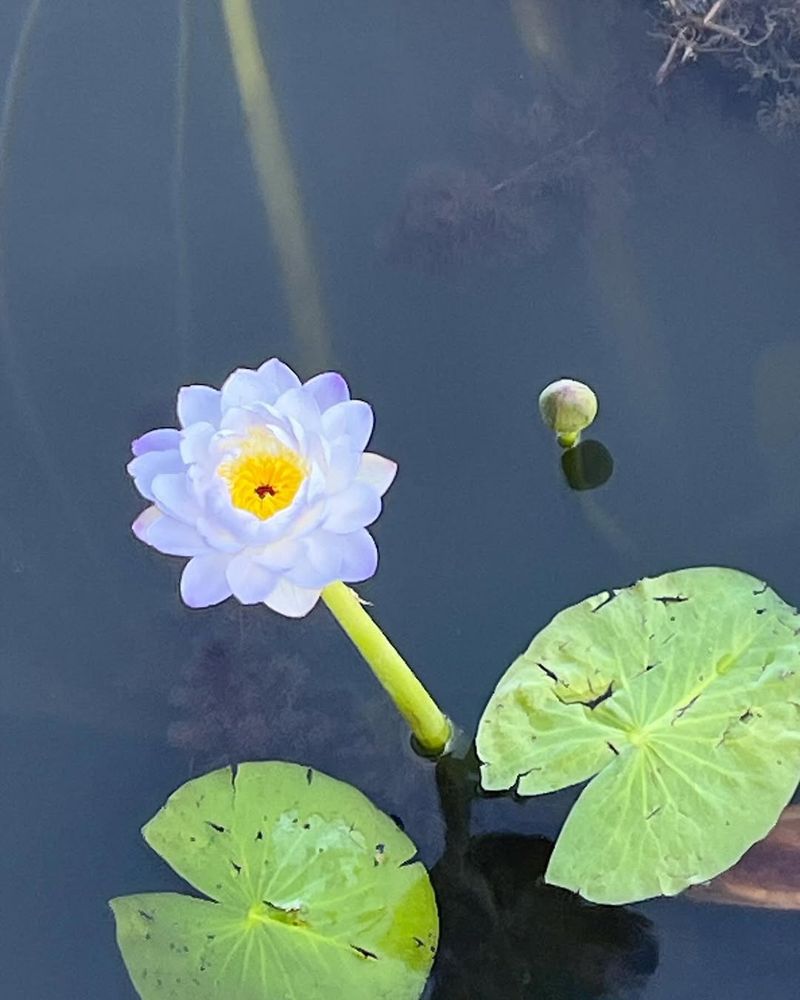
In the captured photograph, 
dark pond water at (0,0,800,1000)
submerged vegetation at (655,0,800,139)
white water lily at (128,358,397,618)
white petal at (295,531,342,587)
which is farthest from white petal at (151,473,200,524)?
submerged vegetation at (655,0,800,139)

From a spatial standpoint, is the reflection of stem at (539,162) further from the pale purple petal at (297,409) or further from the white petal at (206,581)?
the white petal at (206,581)

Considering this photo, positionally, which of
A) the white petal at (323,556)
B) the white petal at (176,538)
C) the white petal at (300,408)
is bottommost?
the white petal at (323,556)

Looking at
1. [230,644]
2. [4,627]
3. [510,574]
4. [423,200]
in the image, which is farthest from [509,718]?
[423,200]

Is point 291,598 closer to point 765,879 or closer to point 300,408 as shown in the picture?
point 300,408

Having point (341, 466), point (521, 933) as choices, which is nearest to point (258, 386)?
point (341, 466)

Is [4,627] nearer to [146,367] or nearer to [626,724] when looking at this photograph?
[146,367]

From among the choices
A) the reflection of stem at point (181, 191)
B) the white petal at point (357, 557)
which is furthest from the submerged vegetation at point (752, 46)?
the white petal at point (357, 557)
